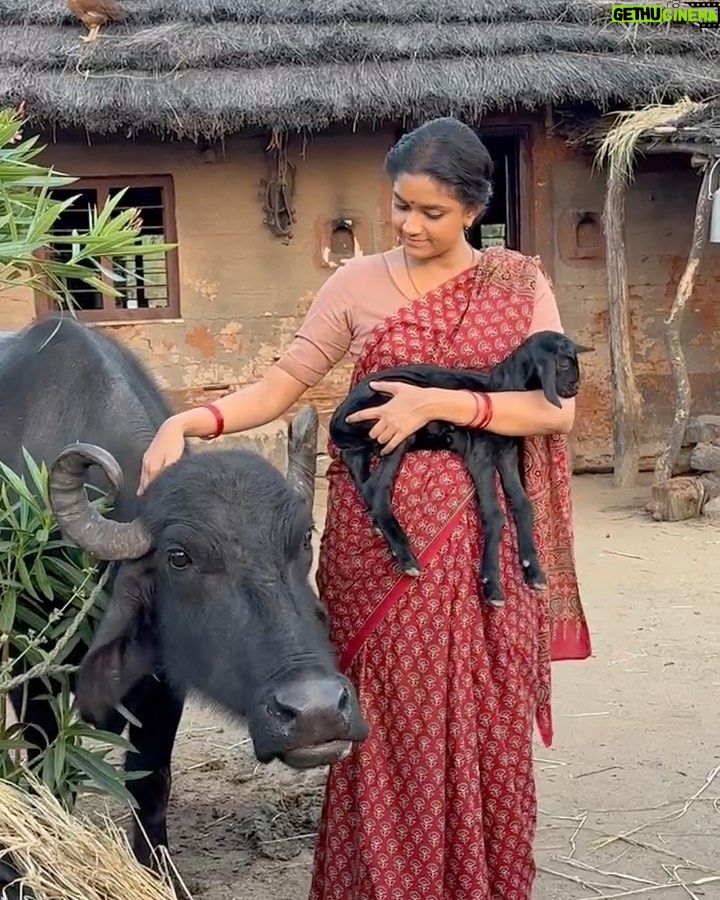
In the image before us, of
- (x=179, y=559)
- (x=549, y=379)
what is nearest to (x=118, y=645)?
(x=179, y=559)

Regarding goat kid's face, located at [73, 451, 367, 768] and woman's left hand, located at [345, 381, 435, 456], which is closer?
goat kid's face, located at [73, 451, 367, 768]

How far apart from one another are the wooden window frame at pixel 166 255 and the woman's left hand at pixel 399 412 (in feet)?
23.8

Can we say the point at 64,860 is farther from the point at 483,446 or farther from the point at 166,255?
the point at 166,255

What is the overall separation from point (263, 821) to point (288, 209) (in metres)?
6.54

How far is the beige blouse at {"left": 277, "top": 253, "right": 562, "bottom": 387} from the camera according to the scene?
3023mm

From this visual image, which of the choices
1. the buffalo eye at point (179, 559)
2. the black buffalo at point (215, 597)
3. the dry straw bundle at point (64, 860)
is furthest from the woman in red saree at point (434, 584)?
the dry straw bundle at point (64, 860)

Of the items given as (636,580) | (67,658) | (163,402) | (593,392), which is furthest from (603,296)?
(67,658)

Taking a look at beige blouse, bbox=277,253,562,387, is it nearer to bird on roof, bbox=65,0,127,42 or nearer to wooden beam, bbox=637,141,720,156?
wooden beam, bbox=637,141,720,156

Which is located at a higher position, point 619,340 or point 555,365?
point 619,340

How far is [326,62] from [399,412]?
24.9 feet

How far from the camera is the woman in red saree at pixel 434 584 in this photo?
2.96 meters

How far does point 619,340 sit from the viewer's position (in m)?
9.58

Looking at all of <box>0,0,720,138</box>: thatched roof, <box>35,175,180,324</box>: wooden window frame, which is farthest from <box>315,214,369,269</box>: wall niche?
<box>35,175,180,324</box>: wooden window frame

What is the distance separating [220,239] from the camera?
9.97 m
